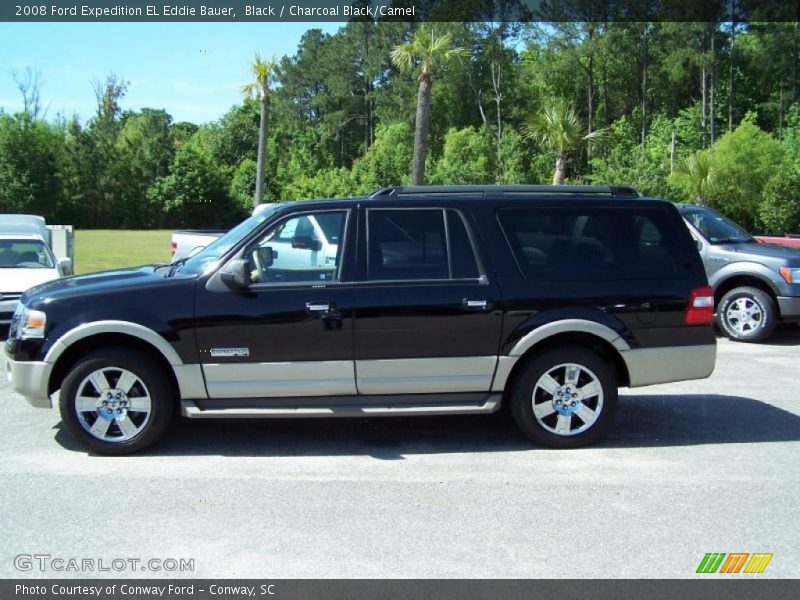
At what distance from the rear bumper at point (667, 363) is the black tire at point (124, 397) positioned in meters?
3.46

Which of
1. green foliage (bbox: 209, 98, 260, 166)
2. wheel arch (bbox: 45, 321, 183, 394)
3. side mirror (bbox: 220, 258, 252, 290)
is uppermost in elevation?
green foliage (bbox: 209, 98, 260, 166)

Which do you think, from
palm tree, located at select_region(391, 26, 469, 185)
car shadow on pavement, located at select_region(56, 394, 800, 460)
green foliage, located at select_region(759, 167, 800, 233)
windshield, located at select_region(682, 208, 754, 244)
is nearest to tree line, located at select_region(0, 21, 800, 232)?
green foliage, located at select_region(759, 167, 800, 233)

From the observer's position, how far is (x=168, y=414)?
603 cm

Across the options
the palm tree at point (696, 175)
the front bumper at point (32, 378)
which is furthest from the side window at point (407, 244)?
the palm tree at point (696, 175)

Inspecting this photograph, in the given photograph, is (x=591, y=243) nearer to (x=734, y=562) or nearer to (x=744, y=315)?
(x=734, y=562)

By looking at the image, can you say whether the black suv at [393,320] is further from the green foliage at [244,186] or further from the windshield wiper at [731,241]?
the green foliage at [244,186]

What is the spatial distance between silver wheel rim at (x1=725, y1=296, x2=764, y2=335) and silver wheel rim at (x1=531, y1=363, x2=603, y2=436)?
6.23 metres

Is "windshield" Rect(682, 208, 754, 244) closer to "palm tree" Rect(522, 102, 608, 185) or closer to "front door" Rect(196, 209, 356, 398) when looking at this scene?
"front door" Rect(196, 209, 356, 398)

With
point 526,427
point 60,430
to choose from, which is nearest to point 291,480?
point 526,427

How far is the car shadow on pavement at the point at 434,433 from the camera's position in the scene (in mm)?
6328

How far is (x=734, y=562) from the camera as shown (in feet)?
14.3

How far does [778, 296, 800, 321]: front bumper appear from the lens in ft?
36.7

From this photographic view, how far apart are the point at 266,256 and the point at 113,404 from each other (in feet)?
5.04

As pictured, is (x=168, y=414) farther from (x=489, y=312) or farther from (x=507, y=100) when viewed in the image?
(x=507, y=100)
